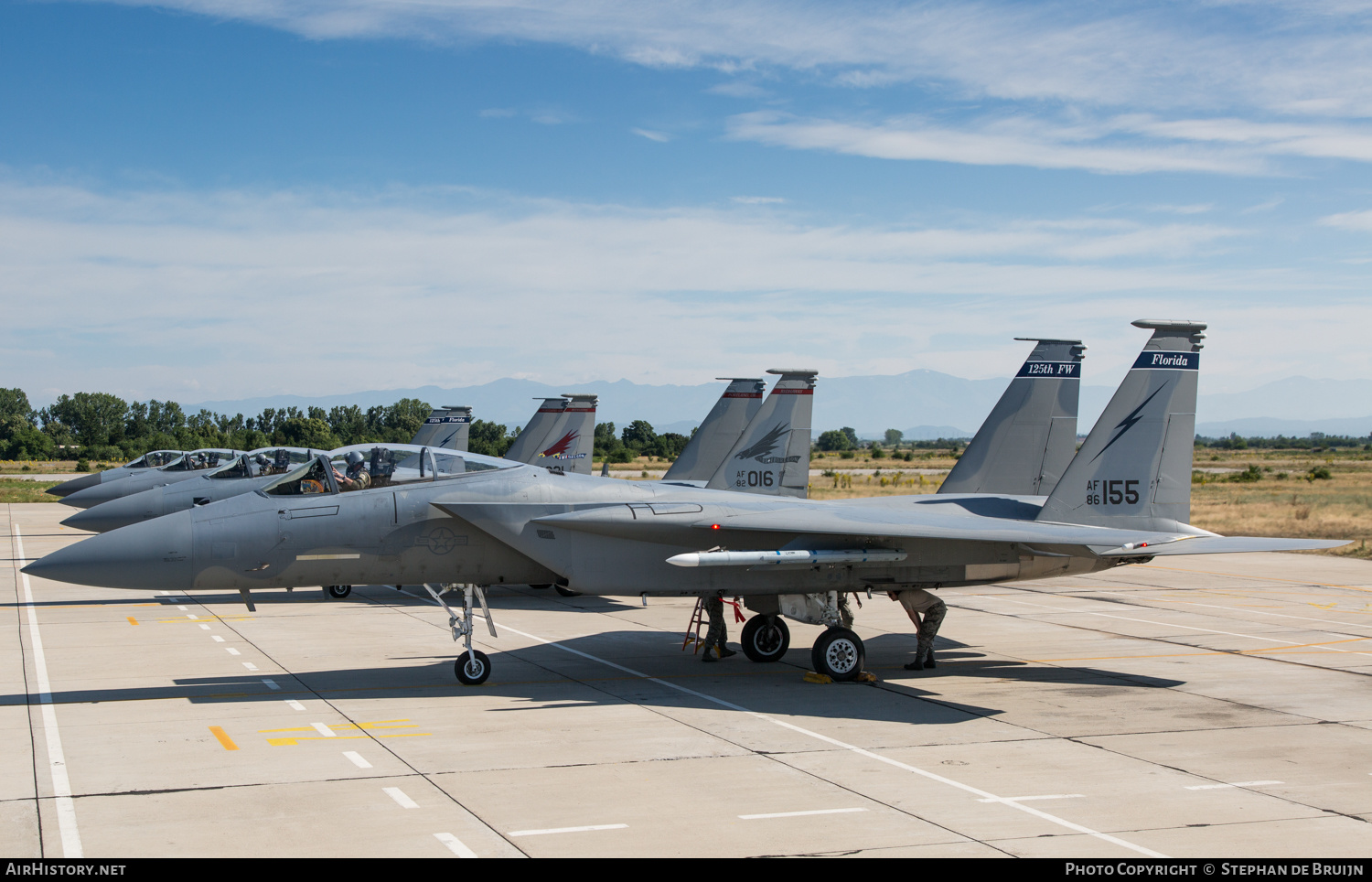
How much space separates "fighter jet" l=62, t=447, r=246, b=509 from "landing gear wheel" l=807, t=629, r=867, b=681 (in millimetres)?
16980

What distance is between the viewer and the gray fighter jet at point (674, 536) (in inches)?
471

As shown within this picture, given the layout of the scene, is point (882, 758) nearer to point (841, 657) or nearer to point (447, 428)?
point (841, 657)

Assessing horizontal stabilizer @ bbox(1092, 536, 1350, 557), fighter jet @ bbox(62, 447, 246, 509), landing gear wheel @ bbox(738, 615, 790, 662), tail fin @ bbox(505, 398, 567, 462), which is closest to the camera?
→ horizontal stabilizer @ bbox(1092, 536, 1350, 557)

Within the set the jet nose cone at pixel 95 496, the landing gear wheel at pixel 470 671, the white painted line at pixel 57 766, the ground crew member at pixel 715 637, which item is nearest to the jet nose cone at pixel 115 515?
the jet nose cone at pixel 95 496

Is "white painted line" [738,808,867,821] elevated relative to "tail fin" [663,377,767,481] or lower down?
lower down

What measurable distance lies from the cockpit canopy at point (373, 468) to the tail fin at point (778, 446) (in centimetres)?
898

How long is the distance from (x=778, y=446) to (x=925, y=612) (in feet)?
25.6

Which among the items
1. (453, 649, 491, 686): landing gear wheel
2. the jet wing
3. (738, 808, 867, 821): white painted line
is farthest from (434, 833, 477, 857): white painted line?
the jet wing

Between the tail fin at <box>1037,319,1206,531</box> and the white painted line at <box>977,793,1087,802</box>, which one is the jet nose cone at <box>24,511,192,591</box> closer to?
the white painted line at <box>977,793,1087,802</box>

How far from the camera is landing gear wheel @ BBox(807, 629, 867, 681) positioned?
13180 millimetres

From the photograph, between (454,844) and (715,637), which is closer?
(454,844)

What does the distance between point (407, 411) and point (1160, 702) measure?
323 feet

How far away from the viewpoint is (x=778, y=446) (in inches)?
845

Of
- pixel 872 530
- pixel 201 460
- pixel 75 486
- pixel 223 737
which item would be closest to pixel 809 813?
pixel 872 530
